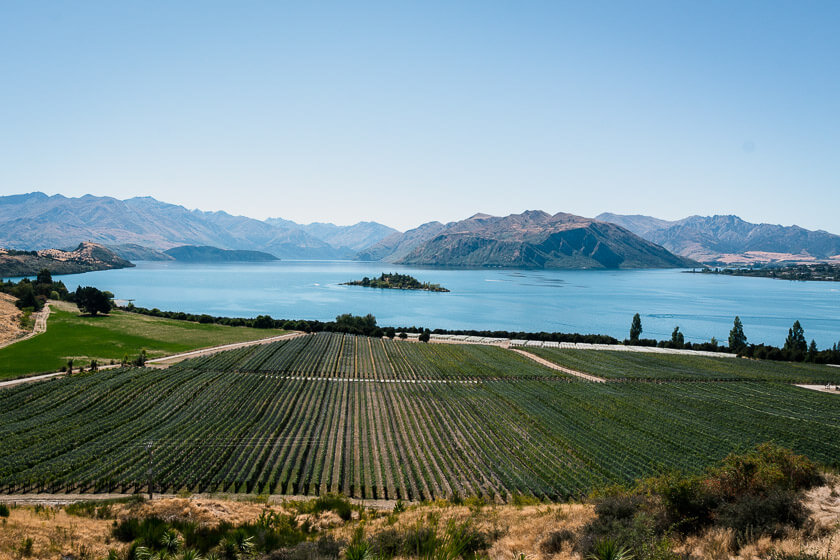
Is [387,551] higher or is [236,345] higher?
[387,551]

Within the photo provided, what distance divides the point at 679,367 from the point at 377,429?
5537 cm

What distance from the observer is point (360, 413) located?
1626 inches

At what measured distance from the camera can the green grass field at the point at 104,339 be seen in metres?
56.7

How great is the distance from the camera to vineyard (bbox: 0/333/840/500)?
27.3 metres

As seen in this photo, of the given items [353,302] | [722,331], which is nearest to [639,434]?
[722,331]

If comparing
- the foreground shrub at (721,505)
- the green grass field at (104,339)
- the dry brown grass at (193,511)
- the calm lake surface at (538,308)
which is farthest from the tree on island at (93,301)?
the foreground shrub at (721,505)

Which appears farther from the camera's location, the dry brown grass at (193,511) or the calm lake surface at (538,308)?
the calm lake surface at (538,308)

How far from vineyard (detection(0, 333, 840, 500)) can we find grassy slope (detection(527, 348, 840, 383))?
5187 millimetres

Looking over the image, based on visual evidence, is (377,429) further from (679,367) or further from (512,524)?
(679,367)

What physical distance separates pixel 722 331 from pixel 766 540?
128 metres

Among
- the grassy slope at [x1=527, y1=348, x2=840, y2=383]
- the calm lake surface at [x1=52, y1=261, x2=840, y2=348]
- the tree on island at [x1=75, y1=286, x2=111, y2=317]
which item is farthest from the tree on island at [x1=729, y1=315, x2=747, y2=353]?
the tree on island at [x1=75, y1=286, x2=111, y2=317]

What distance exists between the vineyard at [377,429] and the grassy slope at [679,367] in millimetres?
5187

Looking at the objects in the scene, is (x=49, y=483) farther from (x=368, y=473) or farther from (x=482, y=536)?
(x=482, y=536)

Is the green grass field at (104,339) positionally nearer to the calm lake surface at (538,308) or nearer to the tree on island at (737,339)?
the calm lake surface at (538,308)
